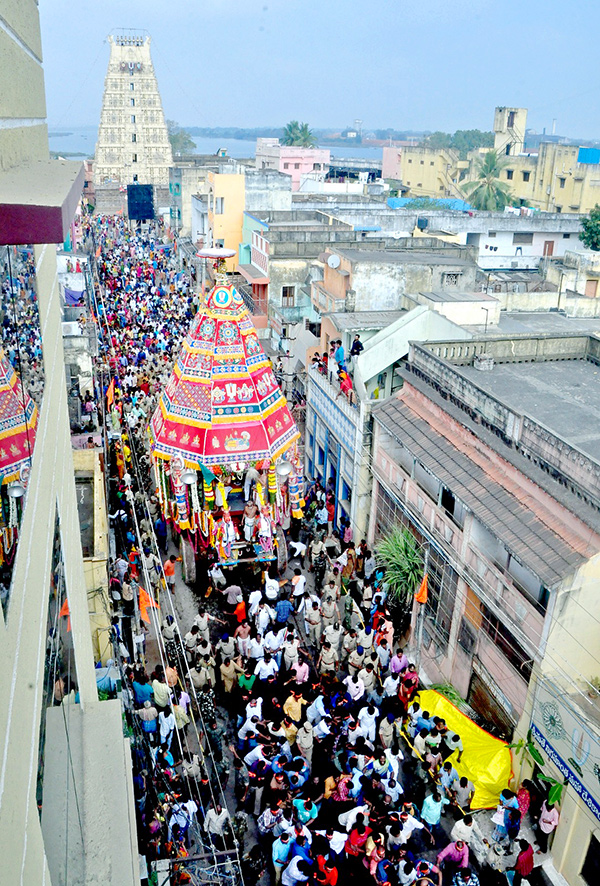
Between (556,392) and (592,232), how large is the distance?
2629 centimetres

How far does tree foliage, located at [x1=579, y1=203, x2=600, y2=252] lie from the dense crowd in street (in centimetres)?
2697

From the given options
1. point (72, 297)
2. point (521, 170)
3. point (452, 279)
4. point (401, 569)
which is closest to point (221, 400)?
point (401, 569)

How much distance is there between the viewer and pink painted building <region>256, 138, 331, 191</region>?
2371 inches

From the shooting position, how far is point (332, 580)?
13.5m

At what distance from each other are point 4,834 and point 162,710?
29.6ft

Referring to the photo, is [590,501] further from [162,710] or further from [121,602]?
[121,602]

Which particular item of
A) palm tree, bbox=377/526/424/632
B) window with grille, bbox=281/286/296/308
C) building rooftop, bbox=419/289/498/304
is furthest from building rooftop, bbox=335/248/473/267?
palm tree, bbox=377/526/424/632

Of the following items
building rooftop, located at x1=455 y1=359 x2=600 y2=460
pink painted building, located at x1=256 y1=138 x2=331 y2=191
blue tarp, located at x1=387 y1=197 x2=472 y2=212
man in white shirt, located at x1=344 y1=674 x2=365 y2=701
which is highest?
pink painted building, located at x1=256 y1=138 x2=331 y2=191

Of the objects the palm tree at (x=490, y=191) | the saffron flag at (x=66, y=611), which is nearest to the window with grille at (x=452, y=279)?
the saffron flag at (x=66, y=611)

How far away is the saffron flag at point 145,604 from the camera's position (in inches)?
491

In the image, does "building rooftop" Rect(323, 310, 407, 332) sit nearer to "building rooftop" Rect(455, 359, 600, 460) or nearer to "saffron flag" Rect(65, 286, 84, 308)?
"building rooftop" Rect(455, 359, 600, 460)

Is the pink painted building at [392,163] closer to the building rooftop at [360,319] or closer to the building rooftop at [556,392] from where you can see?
the building rooftop at [360,319]

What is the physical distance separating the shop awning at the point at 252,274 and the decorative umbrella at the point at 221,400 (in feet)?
42.1

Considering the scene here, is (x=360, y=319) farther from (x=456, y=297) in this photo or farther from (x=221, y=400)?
(x=221, y=400)
